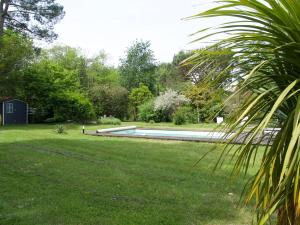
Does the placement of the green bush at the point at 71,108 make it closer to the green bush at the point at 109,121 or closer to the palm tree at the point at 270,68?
the green bush at the point at 109,121

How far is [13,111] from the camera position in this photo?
72.6ft

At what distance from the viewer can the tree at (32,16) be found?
65.7 feet

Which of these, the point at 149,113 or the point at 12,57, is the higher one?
the point at 12,57

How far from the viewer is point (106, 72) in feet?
121

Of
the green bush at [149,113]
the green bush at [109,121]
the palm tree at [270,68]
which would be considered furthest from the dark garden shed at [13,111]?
the palm tree at [270,68]

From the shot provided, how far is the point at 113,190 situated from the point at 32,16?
1892cm

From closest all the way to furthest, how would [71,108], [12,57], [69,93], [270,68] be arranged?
[270,68] < [12,57] < [71,108] < [69,93]

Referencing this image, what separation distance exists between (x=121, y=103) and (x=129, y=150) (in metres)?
19.0

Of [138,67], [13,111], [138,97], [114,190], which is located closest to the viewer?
[114,190]

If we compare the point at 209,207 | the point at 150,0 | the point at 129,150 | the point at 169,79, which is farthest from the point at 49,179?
the point at 169,79

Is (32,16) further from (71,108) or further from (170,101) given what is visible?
(170,101)

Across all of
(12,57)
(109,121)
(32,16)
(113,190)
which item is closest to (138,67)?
(109,121)

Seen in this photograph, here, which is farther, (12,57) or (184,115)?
(184,115)

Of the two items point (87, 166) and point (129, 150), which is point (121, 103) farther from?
point (87, 166)
